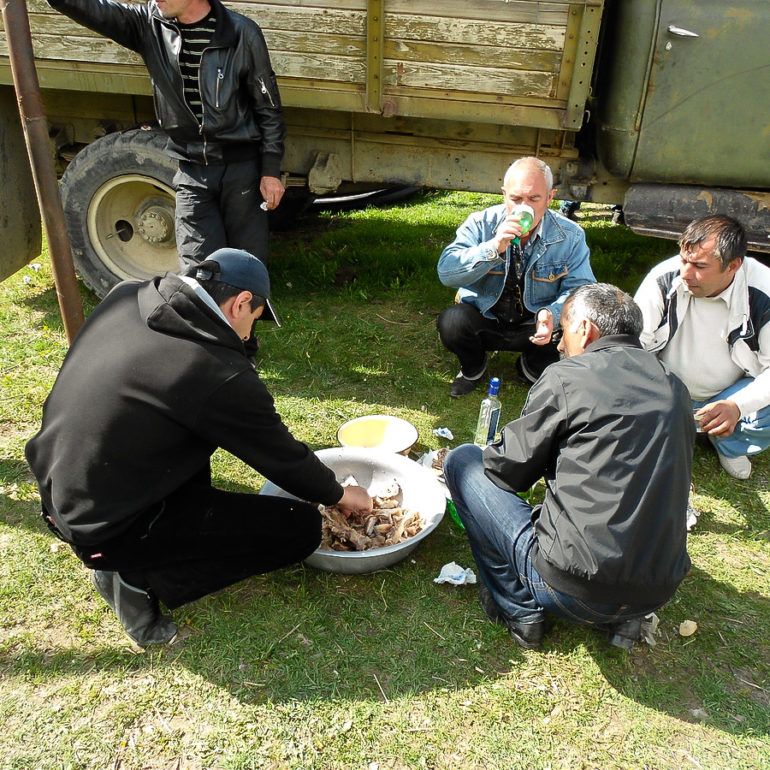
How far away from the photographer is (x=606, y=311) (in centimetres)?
245

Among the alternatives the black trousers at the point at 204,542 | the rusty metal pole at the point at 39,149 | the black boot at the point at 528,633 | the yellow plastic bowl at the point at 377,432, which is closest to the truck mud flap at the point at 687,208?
the yellow plastic bowl at the point at 377,432

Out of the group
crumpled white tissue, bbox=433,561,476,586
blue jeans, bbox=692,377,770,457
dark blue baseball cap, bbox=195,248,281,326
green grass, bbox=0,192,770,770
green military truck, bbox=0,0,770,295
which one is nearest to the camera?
green grass, bbox=0,192,770,770

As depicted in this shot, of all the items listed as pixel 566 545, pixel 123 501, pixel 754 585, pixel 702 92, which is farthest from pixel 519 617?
pixel 702 92

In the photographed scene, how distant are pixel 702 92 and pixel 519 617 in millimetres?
3219

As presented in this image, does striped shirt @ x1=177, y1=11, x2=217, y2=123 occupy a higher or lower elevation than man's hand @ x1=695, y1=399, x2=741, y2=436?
higher

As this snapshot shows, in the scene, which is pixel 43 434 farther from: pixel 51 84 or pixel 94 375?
pixel 51 84

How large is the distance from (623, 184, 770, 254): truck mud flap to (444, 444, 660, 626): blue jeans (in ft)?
7.69

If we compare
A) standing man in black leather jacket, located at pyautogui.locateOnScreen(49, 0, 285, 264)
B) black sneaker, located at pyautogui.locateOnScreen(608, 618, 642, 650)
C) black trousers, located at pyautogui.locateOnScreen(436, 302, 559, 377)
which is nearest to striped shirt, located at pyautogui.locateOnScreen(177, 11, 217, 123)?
standing man in black leather jacket, located at pyautogui.locateOnScreen(49, 0, 285, 264)

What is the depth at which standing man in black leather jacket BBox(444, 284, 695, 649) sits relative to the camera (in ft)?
7.29

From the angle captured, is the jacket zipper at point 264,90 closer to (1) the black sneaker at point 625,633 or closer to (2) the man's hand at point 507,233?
(2) the man's hand at point 507,233

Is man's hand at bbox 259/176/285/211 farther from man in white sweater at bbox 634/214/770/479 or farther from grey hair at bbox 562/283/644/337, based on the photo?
grey hair at bbox 562/283/644/337

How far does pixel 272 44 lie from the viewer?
13.8ft

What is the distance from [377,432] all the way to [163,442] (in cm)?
165

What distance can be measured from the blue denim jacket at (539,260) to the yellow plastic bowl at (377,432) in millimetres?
909
